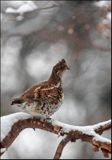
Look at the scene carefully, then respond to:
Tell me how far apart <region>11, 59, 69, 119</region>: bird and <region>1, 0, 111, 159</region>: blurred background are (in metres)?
4.78

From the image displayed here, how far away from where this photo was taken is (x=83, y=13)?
32.4 feet

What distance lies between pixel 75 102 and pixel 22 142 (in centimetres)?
142

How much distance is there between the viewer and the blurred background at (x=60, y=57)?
31.0 feet

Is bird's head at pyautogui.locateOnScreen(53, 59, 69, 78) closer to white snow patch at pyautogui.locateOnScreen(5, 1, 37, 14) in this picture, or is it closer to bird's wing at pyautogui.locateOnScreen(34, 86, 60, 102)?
bird's wing at pyautogui.locateOnScreen(34, 86, 60, 102)

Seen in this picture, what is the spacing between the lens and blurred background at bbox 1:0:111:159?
9438 millimetres

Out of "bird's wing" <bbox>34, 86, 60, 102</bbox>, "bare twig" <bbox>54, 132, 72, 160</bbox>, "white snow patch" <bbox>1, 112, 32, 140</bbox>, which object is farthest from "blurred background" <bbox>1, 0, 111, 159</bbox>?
"bare twig" <bbox>54, 132, 72, 160</bbox>

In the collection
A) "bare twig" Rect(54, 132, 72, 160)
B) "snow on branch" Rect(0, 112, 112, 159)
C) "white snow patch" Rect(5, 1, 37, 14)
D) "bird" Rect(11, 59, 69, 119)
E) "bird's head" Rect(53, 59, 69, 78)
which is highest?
"white snow patch" Rect(5, 1, 37, 14)

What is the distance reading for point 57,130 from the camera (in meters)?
3.18

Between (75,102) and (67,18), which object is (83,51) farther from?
(67,18)

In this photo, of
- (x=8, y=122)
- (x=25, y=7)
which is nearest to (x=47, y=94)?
(x=8, y=122)

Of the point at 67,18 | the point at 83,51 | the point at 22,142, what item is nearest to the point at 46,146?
the point at 22,142

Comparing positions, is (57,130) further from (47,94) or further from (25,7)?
(25,7)

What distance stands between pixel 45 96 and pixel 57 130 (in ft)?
1.06

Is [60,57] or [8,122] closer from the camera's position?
[8,122]
